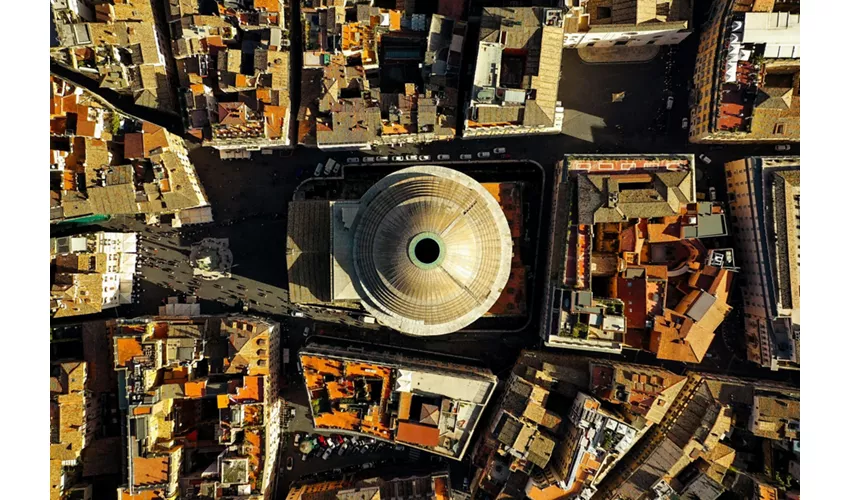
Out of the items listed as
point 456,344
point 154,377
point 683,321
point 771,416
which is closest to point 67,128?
point 154,377

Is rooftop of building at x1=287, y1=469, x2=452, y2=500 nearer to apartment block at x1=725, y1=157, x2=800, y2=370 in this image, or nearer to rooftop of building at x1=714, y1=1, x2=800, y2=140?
apartment block at x1=725, y1=157, x2=800, y2=370

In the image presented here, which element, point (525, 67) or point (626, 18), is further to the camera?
point (525, 67)

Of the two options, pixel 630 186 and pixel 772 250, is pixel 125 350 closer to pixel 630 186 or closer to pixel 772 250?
pixel 630 186

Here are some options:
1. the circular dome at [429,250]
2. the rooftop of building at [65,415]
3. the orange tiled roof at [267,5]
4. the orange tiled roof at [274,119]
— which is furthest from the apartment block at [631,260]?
the rooftop of building at [65,415]

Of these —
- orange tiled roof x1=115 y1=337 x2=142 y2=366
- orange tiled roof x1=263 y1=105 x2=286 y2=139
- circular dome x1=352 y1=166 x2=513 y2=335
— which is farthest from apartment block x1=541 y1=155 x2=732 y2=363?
orange tiled roof x1=115 y1=337 x2=142 y2=366

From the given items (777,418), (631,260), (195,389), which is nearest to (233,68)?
(195,389)

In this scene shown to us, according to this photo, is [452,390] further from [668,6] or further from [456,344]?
[668,6]

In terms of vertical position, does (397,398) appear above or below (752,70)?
below

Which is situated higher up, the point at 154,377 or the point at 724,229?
the point at 724,229

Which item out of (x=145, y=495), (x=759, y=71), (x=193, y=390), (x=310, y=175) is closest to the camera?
(x=759, y=71)
